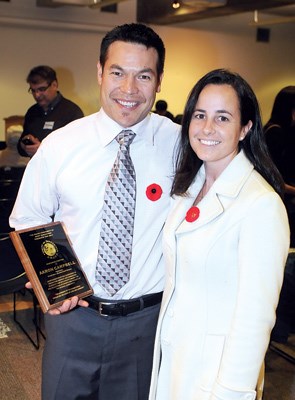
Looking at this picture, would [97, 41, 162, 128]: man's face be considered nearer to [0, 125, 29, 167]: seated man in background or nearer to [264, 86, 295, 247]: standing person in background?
[264, 86, 295, 247]: standing person in background

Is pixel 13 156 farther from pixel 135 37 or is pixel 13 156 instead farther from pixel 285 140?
pixel 135 37

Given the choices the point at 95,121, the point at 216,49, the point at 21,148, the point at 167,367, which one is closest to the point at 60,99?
the point at 21,148

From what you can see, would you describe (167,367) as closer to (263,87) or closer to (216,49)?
(216,49)

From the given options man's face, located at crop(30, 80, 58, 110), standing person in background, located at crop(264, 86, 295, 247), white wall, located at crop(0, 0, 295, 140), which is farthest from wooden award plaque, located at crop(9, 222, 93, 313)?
white wall, located at crop(0, 0, 295, 140)

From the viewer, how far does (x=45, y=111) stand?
178 inches

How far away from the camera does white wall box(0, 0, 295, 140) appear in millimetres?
8188

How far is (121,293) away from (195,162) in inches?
20.1

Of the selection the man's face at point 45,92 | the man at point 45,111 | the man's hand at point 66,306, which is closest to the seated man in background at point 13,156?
the man at point 45,111

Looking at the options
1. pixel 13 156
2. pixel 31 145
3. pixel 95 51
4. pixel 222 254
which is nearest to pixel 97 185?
pixel 222 254

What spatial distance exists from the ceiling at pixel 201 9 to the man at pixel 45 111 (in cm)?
273

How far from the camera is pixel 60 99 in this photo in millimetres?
4504

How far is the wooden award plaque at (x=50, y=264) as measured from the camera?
Answer: 4.96 feet

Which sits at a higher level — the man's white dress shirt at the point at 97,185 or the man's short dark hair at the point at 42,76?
the man's short dark hair at the point at 42,76

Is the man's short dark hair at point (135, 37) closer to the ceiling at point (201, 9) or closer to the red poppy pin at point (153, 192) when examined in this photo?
the red poppy pin at point (153, 192)
